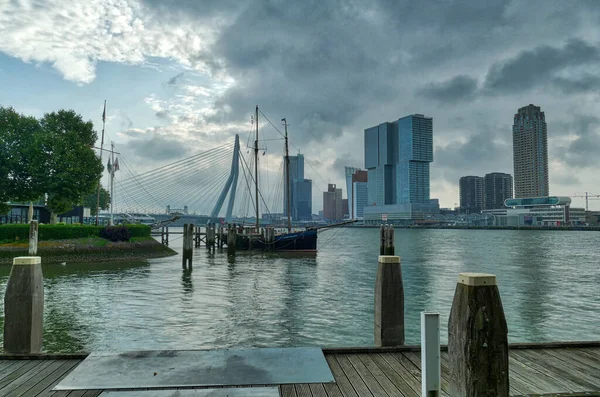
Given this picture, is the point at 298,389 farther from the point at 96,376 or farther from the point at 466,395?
the point at 96,376

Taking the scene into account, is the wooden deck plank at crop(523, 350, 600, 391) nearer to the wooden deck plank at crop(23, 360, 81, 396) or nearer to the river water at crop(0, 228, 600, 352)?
the river water at crop(0, 228, 600, 352)

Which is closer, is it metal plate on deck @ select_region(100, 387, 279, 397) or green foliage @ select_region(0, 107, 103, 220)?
metal plate on deck @ select_region(100, 387, 279, 397)

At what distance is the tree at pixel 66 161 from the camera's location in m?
42.2

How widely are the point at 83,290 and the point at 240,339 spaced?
525 inches

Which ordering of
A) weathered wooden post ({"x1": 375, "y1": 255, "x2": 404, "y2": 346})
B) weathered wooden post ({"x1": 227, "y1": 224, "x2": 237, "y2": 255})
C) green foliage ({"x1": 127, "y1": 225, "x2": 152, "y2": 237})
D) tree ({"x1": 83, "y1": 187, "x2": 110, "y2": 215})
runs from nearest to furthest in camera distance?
1. weathered wooden post ({"x1": 375, "y1": 255, "x2": 404, "y2": 346})
2. green foliage ({"x1": 127, "y1": 225, "x2": 152, "y2": 237})
3. weathered wooden post ({"x1": 227, "y1": 224, "x2": 237, "y2": 255})
4. tree ({"x1": 83, "y1": 187, "x2": 110, "y2": 215})

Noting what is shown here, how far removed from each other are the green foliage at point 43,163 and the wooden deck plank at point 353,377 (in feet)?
144

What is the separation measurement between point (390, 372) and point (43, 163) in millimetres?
46137

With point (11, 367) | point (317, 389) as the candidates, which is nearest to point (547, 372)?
point (317, 389)

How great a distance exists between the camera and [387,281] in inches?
260

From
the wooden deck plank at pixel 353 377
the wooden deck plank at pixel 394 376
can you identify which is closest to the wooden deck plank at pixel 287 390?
the wooden deck plank at pixel 353 377

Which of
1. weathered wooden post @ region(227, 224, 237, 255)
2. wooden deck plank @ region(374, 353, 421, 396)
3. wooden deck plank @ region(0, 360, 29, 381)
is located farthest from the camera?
weathered wooden post @ region(227, 224, 237, 255)

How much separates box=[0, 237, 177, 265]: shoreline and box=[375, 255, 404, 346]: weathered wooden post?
3526cm

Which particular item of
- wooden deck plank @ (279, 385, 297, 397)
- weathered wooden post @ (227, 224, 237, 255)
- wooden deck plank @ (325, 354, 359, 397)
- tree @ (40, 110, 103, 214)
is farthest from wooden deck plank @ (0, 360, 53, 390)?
tree @ (40, 110, 103, 214)

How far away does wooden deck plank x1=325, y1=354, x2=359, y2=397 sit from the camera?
4.80 meters
